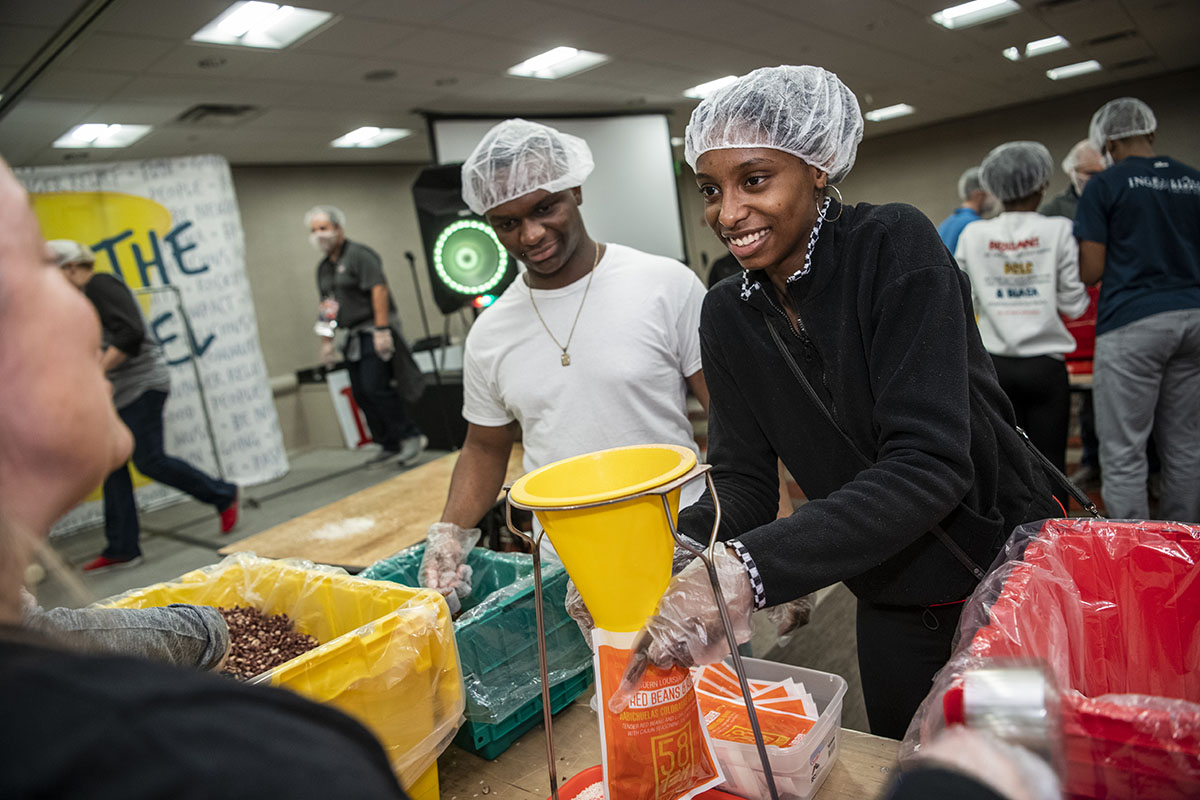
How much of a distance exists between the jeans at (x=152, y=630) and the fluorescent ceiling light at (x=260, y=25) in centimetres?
429

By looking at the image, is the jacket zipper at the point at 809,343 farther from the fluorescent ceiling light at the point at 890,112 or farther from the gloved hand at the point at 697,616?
the fluorescent ceiling light at the point at 890,112

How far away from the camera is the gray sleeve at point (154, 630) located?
0.95m

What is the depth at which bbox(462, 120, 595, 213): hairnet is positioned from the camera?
1709mm

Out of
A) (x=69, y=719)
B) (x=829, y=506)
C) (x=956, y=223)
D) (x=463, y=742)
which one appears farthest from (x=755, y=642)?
(x=69, y=719)

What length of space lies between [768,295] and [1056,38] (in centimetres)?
911

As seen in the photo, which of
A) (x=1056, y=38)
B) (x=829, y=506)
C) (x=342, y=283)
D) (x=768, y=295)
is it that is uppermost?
(x=1056, y=38)

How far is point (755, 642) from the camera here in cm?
292

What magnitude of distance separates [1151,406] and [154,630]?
335cm

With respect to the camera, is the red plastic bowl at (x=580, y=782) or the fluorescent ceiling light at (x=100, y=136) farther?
the fluorescent ceiling light at (x=100, y=136)

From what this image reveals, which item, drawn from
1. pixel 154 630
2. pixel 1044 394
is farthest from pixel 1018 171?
pixel 154 630

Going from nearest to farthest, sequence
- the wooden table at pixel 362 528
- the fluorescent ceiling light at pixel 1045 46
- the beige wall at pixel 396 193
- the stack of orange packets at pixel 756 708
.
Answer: the stack of orange packets at pixel 756 708
the wooden table at pixel 362 528
the fluorescent ceiling light at pixel 1045 46
the beige wall at pixel 396 193

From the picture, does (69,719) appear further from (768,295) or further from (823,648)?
(823,648)

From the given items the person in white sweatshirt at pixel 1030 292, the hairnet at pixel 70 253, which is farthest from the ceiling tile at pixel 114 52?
the person in white sweatshirt at pixel 1030 292

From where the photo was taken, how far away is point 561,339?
172 centimetres
